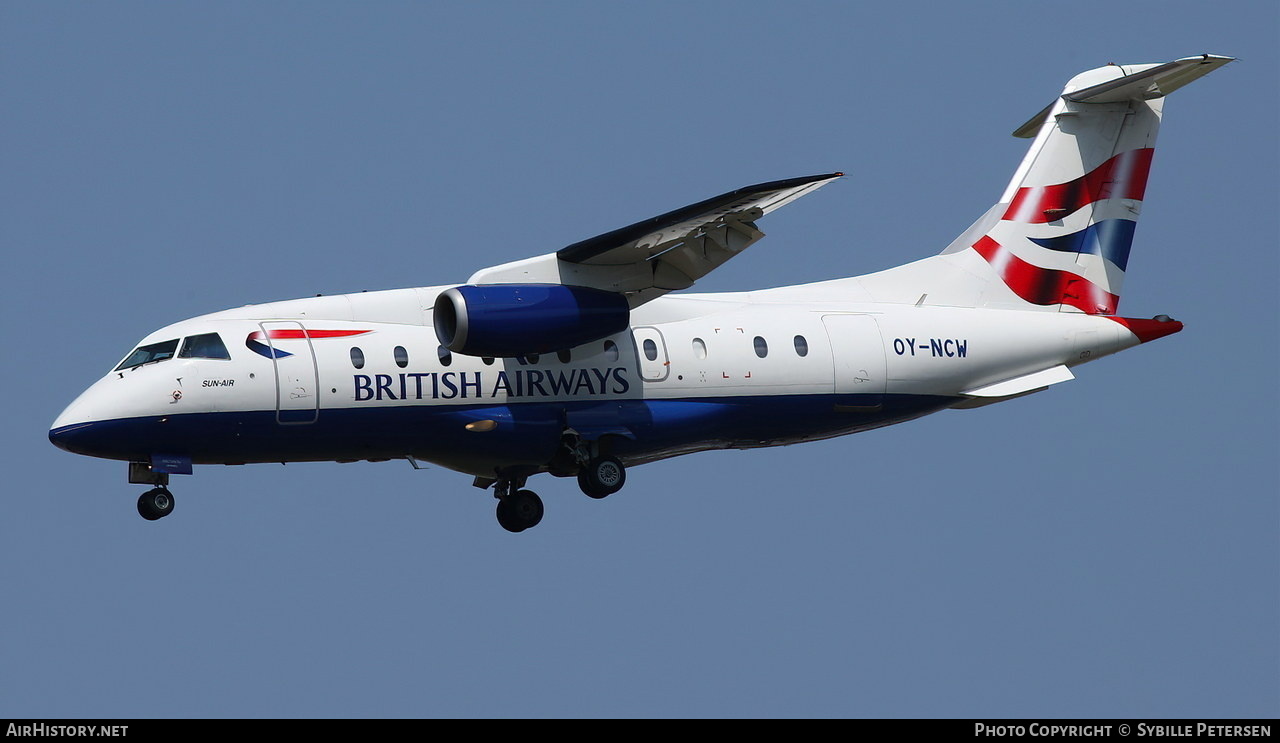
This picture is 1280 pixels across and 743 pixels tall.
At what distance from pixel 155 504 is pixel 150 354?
4.99ft

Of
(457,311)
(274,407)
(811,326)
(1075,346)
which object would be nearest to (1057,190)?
(1075,346)

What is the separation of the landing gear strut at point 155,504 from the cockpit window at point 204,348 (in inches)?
54.7

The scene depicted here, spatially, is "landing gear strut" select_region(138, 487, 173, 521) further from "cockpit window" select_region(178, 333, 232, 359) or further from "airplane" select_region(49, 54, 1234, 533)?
"cockpit window" select_region(178, 333, 232, 359)

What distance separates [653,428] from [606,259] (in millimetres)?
1997

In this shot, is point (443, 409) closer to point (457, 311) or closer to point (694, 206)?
point (457, 311)

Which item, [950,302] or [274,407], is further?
[950,302]

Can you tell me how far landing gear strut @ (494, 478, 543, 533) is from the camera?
2167cm

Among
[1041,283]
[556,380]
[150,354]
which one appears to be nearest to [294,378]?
[150,354]

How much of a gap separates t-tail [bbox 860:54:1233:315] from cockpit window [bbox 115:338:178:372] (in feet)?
28.8

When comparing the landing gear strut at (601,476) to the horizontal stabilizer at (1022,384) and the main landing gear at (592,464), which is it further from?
the horizontal stabilizer at (1022,384)

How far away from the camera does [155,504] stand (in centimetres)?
1917

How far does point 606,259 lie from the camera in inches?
794
